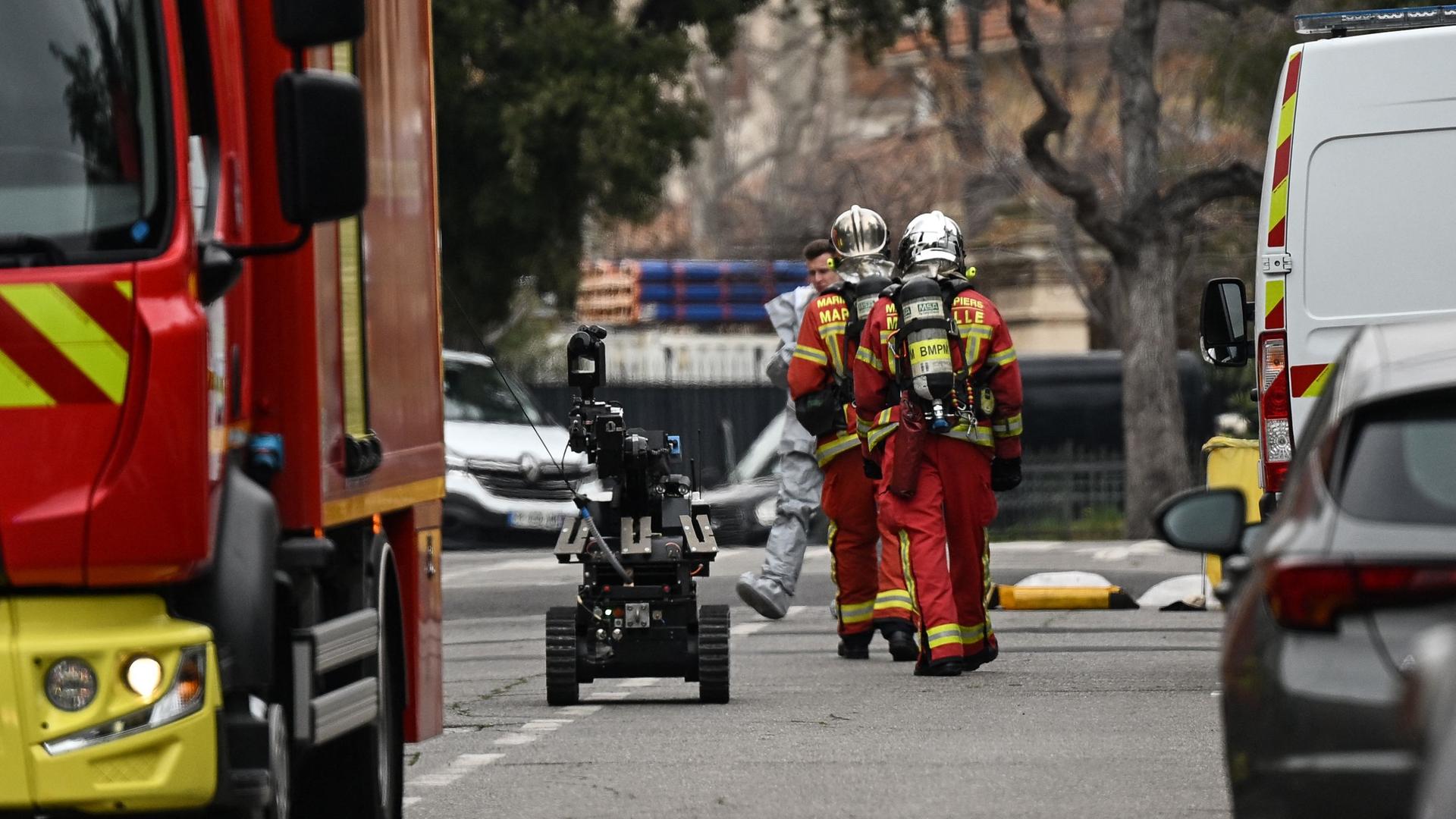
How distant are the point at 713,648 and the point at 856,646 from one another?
7.28ft

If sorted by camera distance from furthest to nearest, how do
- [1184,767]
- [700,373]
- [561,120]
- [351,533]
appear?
[700,373], [561,120], [1184,767], [351,533]

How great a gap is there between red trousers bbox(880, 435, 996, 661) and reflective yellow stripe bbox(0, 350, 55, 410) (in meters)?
6.71

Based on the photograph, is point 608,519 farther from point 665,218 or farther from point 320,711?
point 665,218

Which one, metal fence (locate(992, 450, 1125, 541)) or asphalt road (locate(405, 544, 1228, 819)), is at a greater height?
asphalt road (locate(405, 544, 1228, 819))

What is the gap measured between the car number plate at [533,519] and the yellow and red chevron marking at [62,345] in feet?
55.9

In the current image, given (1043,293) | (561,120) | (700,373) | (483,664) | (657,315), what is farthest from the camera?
(1043,293)

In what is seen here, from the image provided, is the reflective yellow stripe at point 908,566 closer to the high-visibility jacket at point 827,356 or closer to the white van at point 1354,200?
the high-visibility jacket at point 827,356

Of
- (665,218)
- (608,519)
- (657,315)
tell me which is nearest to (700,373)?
(657,315)

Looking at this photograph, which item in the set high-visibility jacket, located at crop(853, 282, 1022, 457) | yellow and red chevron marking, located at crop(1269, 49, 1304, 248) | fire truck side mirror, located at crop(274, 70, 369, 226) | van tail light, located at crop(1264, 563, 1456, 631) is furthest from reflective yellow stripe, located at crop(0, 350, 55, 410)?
high-visibility jacket, located at crop(853, 282, 1022, 457)

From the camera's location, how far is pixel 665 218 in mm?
55156

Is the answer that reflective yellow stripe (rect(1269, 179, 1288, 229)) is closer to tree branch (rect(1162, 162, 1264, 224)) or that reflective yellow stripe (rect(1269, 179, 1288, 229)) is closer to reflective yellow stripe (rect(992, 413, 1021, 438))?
reflective yellow stripe (rect(992, 413, 1021, 438))

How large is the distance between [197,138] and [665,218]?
49.4 metres

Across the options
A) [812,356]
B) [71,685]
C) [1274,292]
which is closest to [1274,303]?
[1274,292]

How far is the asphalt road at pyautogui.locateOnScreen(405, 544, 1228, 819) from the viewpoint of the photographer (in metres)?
8.01
